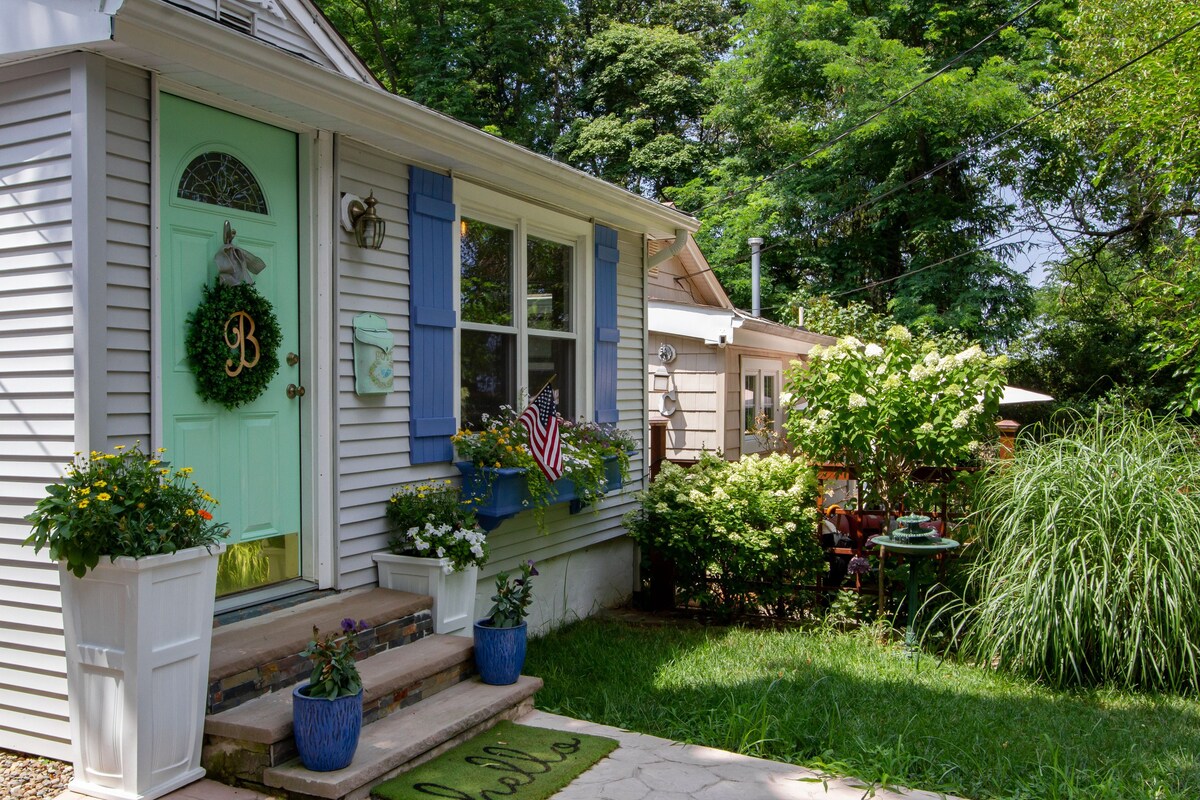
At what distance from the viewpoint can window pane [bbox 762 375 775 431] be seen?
12.0m

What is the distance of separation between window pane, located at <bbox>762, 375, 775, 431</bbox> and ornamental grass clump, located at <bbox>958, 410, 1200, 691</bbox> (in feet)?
21.1

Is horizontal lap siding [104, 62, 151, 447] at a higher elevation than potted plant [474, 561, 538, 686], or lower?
higher

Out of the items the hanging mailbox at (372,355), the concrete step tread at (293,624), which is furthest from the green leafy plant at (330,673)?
the hanging mailbox at (372,355)

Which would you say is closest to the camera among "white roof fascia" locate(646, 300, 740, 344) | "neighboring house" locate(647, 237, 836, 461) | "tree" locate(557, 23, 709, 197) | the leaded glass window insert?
the leaded glass window insert

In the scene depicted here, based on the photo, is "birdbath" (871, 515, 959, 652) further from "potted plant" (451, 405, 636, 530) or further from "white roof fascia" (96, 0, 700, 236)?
"white roof fascia" (96, 0, 700, 236)

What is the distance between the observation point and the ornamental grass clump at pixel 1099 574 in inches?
192

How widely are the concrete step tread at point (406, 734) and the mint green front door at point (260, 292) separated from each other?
1000 millimetres

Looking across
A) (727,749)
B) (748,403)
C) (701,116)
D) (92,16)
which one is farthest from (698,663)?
(701,116)

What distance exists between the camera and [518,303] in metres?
5.98

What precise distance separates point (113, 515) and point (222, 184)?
1.64 meters

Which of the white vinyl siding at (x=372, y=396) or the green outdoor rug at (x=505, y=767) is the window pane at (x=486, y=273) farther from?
the green outdoor rug at (x=505, y=767)

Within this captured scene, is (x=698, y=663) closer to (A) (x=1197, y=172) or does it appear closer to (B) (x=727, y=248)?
(A) (x=1197, y=172)

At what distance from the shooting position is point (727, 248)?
63.5ft

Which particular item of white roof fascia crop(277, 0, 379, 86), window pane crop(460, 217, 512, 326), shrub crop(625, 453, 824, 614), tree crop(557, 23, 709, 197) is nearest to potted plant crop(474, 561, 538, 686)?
window pane crop(460, 217, 512, 326)
